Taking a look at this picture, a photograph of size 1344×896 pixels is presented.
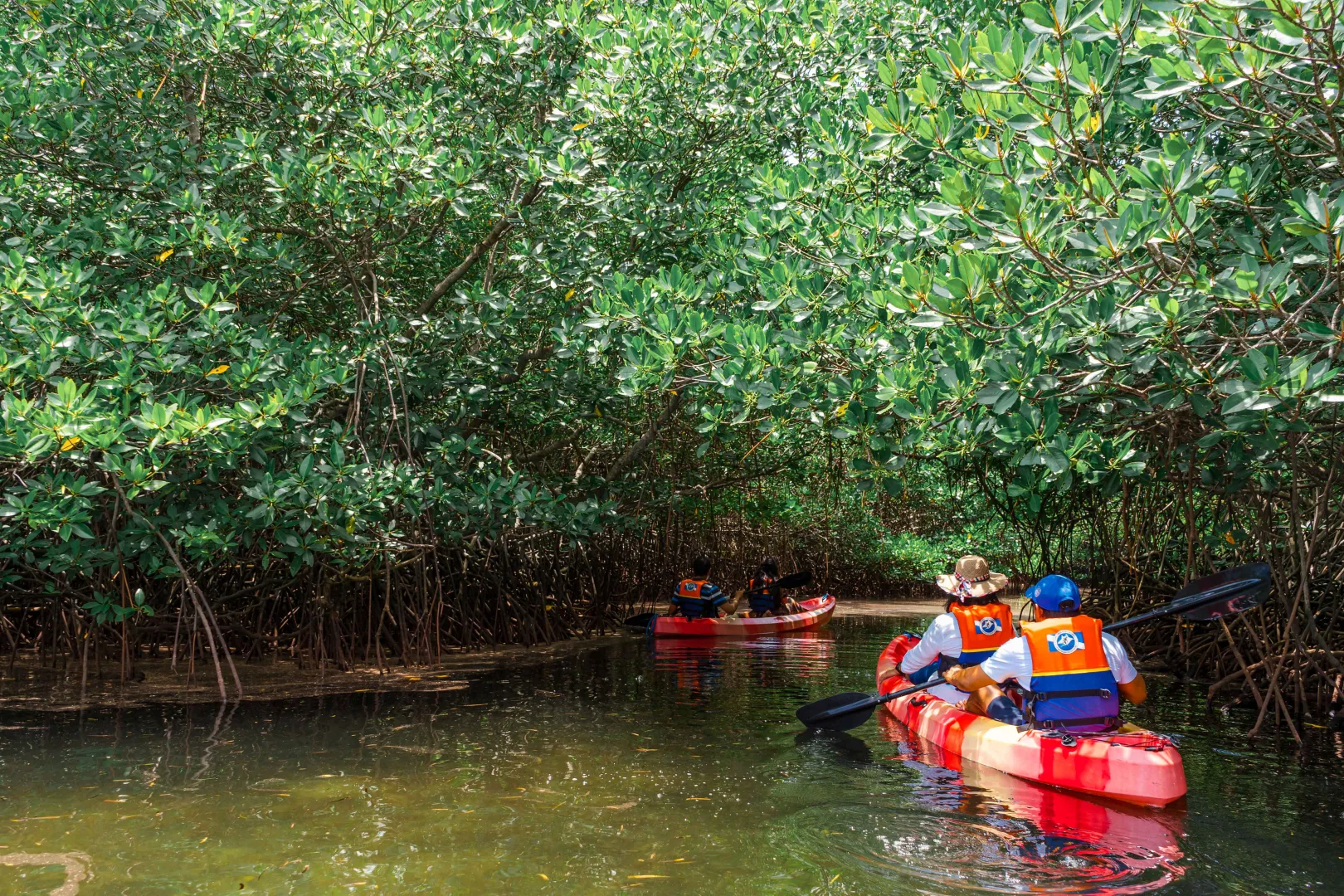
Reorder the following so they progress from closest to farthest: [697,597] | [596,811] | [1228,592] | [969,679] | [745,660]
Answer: [596,811] → [1228,592] → [969,679] → [745,660] → [697,597]

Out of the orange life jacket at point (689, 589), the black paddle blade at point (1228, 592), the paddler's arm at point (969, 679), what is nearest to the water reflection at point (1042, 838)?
the paddler's arm at point (969, 679)

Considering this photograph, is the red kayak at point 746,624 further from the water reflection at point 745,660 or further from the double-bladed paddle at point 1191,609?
the double-bladed paddle at point 1191,609

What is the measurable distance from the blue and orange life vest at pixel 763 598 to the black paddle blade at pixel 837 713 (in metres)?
6.54

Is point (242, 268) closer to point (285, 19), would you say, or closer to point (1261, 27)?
point (285, 19)

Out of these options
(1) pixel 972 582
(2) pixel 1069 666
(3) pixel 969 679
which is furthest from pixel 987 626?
(2) pixel 1069 666

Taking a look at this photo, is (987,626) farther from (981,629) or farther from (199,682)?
(199,682)

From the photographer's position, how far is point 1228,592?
Answer: 198 inches

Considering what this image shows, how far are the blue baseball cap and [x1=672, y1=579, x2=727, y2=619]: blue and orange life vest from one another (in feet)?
22.2

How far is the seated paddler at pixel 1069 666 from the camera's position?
4.55m

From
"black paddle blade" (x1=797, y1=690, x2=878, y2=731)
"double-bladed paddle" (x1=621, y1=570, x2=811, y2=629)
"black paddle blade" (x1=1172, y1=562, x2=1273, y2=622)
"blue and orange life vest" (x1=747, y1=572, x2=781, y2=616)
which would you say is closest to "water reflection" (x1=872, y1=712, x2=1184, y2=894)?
"black paddle blade" (x1=797, y1=690, x2=878, y2=731)

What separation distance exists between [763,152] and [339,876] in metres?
6.30

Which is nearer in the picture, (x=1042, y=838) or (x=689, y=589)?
(x=1042, y=838)

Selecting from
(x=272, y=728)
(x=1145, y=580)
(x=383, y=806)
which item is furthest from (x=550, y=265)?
(x=1145, y=580)

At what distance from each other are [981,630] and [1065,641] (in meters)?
1.14
